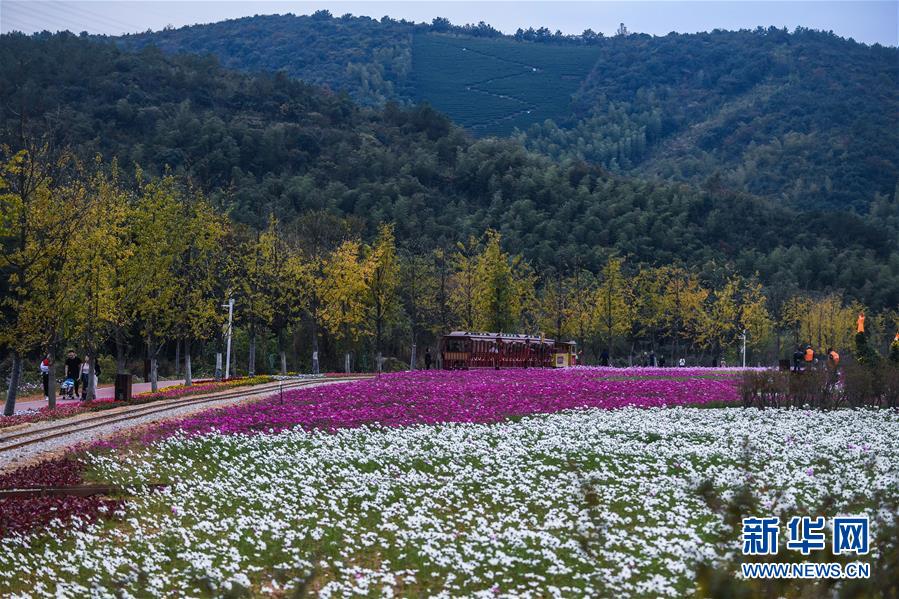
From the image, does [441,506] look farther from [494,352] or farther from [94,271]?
[494,352]

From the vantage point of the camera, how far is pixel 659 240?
123938 mm

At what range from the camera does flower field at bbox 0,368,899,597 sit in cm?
1191

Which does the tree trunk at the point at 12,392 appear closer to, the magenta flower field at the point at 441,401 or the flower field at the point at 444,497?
the magenta flower field at the point at 441,401

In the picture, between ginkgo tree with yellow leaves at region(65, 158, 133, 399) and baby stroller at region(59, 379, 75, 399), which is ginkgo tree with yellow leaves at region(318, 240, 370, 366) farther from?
ginkgo tree with yellow leaves at region(65, 158, 133, 399)

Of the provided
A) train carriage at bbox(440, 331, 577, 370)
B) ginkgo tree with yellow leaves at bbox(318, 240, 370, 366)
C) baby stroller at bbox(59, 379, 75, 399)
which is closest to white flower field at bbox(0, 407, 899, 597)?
baby stroller at bbox(59, 379, 75, 399)

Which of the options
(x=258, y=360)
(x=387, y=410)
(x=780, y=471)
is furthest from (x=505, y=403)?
(x=258, y=360)

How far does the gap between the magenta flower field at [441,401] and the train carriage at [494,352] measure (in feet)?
57.5

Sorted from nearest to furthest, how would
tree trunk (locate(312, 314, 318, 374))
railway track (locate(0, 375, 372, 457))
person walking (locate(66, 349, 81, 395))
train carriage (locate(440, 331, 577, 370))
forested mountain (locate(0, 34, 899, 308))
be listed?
railway track (locate(0, 375, 372, 457)), person walking (locate(66, 349, 81, 395)), tree trunk (locate(312, 314, 318, 374)), train carriage (locate(440, 331, 577, 370)), forested mountain (locate(0, 34, 899, 308))

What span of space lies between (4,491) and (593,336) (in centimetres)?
7561

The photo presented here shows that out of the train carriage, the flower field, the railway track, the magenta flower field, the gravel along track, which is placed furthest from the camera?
the train carriage

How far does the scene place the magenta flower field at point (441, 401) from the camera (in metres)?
26.6

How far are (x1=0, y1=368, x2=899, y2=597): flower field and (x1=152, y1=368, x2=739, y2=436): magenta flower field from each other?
211mm

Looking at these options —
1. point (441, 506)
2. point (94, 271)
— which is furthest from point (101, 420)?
point (441, 506)

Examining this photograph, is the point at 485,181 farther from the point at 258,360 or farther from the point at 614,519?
Result: the point at 614,519
